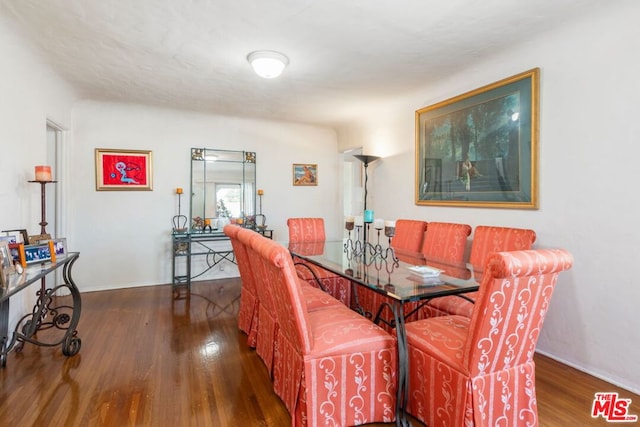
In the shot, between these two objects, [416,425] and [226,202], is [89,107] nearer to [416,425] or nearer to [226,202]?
[226,202]

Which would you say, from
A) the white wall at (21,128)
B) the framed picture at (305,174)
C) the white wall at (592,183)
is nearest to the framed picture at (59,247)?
the white wall at (21,128)

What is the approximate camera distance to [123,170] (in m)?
4.29

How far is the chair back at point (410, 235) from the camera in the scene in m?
3.29

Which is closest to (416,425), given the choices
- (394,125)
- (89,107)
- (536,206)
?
(536,206)

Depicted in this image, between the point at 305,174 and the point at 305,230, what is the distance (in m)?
1.67

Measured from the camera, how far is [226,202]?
15.7ft

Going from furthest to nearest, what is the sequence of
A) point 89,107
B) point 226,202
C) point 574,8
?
1. point 226,202
2. point 89,107
3. point 574,8

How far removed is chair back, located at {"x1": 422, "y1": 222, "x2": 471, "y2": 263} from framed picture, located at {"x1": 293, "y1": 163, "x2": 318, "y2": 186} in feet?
8.38

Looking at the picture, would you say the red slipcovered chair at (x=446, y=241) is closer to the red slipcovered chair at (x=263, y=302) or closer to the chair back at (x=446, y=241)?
the chair back at (x=446, y=241)

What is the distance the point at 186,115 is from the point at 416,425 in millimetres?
4388

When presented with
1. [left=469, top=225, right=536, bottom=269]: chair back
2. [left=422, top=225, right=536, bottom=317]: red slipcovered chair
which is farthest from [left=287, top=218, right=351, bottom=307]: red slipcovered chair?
[left=469, top=225, right=536, bottom=269]: chair back

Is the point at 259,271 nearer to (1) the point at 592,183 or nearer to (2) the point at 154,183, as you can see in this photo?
(1) the point at 592,183

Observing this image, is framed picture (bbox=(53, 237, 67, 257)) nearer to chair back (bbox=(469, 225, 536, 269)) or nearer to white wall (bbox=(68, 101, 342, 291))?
white wall (bbox=(68, 101, 342, 291))

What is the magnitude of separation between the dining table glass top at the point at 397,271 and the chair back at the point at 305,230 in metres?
0.67
